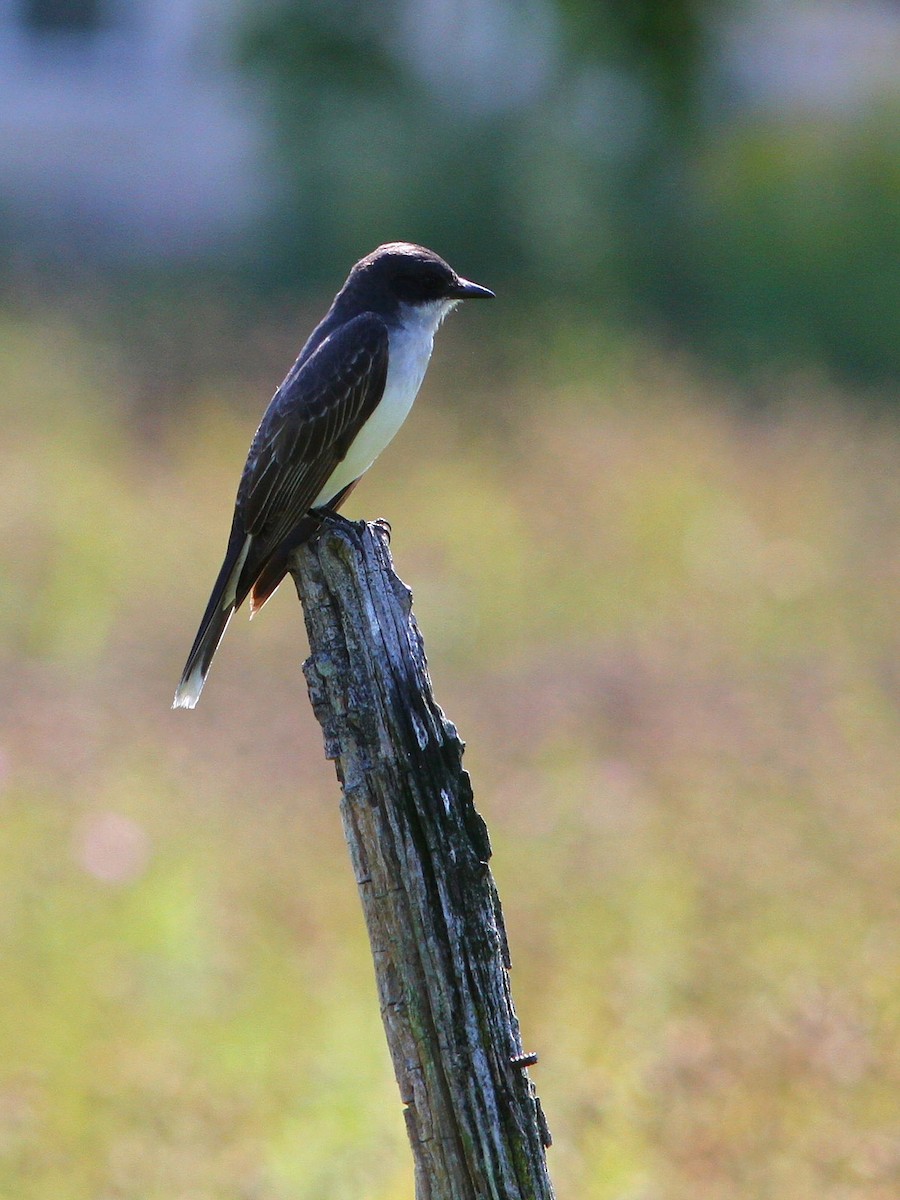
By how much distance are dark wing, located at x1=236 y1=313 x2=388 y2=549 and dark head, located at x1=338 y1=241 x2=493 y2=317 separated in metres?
0.17

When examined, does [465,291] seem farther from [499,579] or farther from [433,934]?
[499,579]

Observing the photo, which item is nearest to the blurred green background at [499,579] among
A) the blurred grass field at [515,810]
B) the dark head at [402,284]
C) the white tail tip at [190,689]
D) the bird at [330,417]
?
the blurred grass field at [515,810]

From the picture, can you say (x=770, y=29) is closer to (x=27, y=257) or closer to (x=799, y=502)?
(x=27, y=257)

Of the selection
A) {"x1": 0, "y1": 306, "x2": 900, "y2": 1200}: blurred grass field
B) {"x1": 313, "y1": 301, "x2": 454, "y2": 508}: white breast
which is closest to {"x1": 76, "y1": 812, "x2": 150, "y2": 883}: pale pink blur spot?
{"x1": 0, "y1": 306, "x2": 900, "y2": 1200}: blurred grass field

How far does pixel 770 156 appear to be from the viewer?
19.8 metres

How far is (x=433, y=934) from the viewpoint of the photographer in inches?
102

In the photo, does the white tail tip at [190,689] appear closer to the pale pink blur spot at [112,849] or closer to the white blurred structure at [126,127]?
the pale pink blur spot at [112,849]

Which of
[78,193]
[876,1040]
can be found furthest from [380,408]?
[78,193]

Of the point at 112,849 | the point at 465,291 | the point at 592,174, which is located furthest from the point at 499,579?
the point at 592,174

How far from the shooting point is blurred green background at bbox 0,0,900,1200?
482 centimetres

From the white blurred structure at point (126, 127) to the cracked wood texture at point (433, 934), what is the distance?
632 inches

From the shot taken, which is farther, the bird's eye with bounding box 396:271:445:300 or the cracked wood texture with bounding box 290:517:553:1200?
the bird's eye with bounding box 396:271:445:300

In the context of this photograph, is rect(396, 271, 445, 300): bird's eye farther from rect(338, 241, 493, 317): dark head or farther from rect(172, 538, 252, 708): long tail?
rect(172, 538, 252, 708): long tail

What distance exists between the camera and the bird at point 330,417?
420 cm
